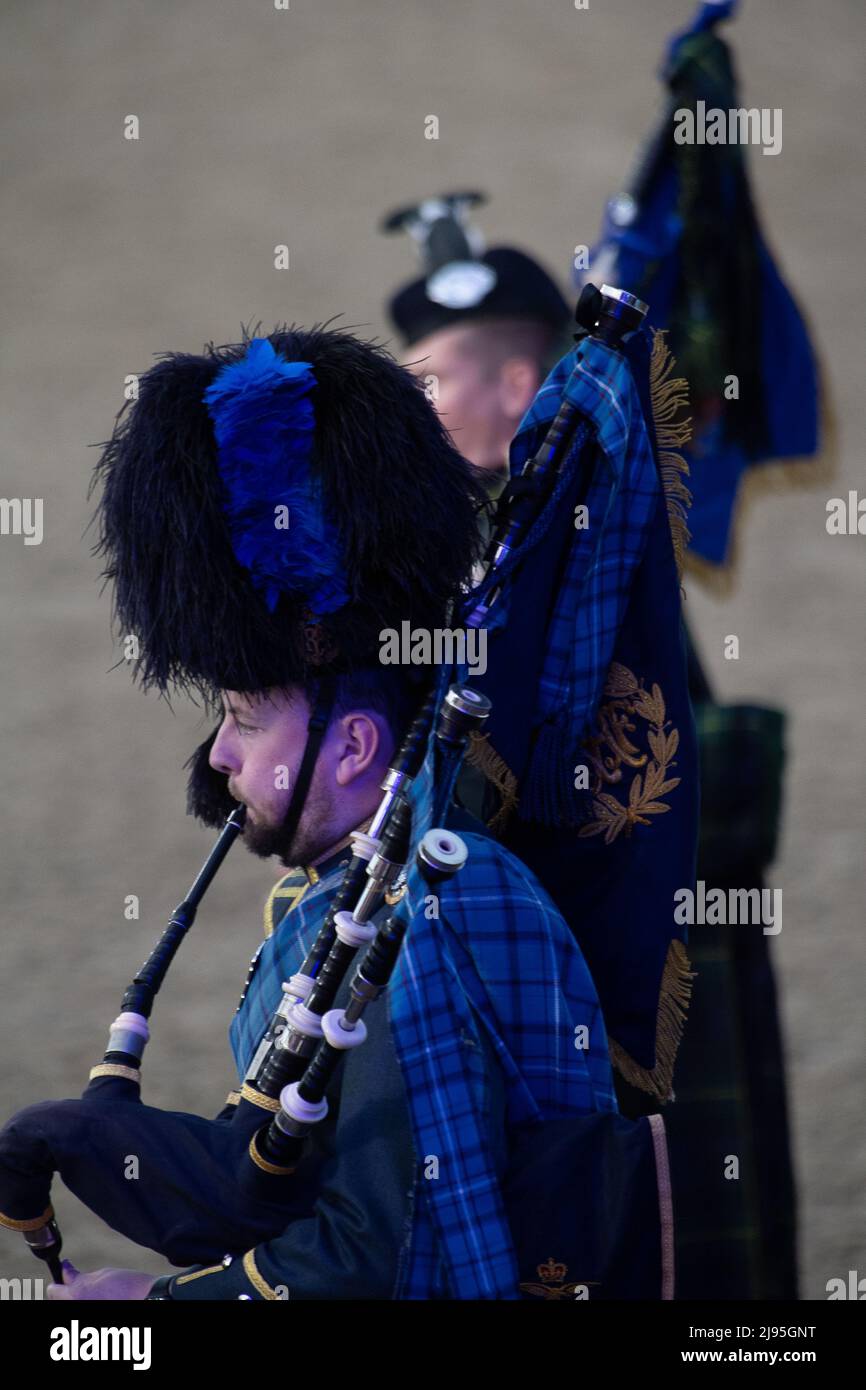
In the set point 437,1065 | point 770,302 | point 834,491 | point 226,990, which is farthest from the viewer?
point 834,491

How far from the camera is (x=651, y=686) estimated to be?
8.44 ft

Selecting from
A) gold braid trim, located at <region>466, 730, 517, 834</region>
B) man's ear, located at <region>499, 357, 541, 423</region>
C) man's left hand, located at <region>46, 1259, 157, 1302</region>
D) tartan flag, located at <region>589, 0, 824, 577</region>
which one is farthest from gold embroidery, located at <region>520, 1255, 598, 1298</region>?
man's ear, located at <region>499, 357, 541, 423</region>

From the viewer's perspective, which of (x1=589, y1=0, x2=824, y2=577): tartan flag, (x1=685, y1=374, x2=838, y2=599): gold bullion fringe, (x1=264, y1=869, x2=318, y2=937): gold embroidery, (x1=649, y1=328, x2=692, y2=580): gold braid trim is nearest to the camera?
(x1=649, y1=328, x2=692, y2=580): gold braid trim

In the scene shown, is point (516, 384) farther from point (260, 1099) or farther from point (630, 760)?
point (260, 1099)

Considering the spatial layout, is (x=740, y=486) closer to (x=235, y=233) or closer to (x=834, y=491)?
Answer: (x=834, y=491)

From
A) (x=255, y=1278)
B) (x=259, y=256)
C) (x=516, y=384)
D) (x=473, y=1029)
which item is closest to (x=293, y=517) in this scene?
(x=473, y=1029)

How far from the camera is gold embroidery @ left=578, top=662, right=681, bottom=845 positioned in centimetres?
256

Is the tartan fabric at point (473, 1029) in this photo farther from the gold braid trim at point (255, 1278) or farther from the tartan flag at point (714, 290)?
the tartan flag at point (714, 290)

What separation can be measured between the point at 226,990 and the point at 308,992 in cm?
402

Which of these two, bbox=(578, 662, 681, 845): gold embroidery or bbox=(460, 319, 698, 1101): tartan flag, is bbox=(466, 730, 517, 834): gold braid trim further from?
bbox=(578, 662, 681, 845): gold embroidery

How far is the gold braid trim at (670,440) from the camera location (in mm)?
2582

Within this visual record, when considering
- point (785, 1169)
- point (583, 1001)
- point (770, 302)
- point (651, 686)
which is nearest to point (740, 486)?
point (770, 302)

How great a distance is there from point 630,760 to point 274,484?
0.62 m

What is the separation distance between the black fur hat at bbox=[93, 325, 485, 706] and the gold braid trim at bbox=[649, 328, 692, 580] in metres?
0.27
